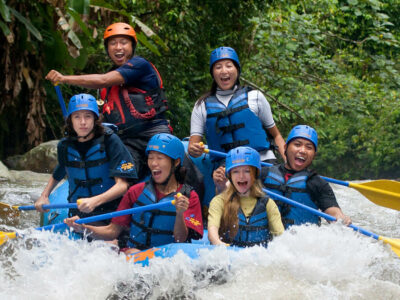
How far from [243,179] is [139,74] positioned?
119 cm

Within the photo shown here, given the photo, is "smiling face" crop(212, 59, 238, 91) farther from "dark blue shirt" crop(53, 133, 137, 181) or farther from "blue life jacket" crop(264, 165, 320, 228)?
"dark blue shirt" crop(53, 133, 137, 181)

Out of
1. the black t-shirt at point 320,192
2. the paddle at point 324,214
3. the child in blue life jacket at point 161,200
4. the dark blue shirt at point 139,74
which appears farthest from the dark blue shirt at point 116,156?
the black t-shirt at point 320,192

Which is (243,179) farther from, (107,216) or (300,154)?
(107,216)

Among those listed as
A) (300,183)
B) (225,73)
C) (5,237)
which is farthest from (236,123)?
(5,237)

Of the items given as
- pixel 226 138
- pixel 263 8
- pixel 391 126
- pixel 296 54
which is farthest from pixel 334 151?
pixel 226 138

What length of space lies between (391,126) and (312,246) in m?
9.90

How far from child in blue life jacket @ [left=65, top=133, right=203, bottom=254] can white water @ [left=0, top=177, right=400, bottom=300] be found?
0.25 meters

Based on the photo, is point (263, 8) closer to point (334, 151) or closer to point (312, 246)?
point (334, 151)

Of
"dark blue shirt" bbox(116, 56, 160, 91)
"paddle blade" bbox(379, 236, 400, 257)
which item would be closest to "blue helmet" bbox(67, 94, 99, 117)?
"dark blue shirt" bbox(116, 56, 160, 91)

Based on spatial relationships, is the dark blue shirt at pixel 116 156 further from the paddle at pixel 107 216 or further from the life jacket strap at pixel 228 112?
the life jacket strap at pixel 228 112

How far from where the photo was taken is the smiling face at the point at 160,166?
416cm

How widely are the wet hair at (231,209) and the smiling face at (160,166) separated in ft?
1.34

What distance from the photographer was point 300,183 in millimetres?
4562

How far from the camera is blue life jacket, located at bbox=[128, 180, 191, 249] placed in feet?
13.6
